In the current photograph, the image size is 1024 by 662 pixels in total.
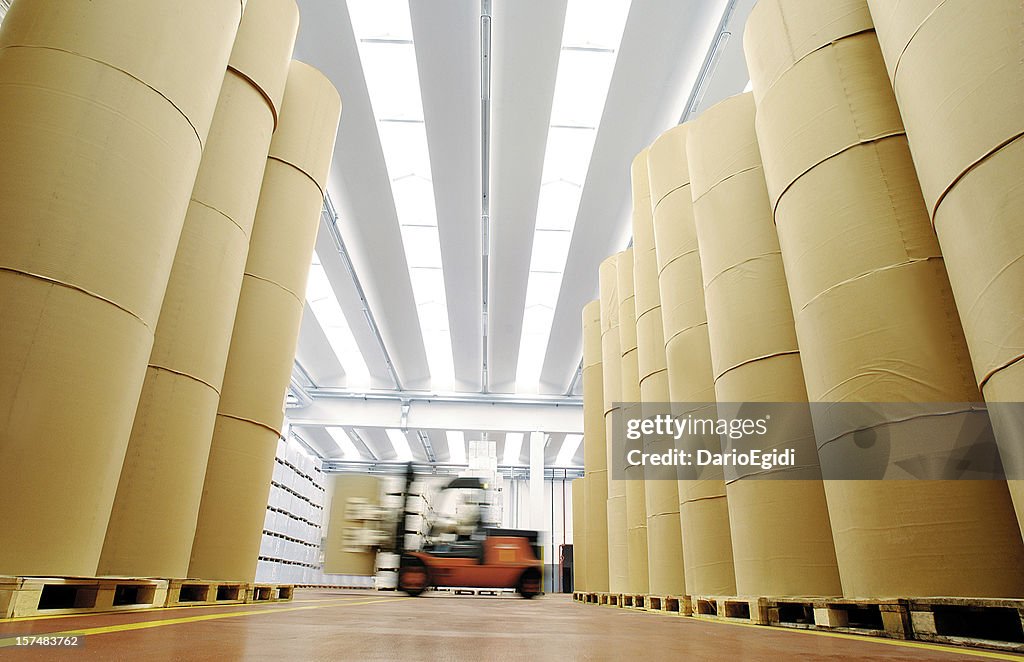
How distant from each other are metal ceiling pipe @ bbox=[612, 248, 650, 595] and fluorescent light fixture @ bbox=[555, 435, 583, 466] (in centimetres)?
1042

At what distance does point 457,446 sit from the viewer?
790 inches

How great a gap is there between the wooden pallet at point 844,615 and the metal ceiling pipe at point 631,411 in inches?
110

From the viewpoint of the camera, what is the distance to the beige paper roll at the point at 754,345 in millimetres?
3170

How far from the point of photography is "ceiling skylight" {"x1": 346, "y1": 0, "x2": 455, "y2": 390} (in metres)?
6.63

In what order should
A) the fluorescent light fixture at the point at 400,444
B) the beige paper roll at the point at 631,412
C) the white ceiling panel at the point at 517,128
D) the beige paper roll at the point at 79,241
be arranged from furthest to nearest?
the fluorescent light fixture at the point at 400,444 → the white ceiling panel at the point at 517,128 → the beige paper roll at the point at 631,412 → the beige paper roll at the point at 79,241

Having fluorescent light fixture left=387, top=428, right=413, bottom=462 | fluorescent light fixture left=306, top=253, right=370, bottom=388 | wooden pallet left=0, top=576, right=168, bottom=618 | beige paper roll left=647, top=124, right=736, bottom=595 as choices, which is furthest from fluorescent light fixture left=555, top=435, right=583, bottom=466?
wooden pallet left=0, top=576, right=168, bottom=618

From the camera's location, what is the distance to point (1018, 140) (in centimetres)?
200

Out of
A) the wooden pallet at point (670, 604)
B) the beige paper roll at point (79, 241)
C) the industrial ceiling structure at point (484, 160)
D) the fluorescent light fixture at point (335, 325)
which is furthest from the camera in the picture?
the fluorescent light fixture at point (335, 325)

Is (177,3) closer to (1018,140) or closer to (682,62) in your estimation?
(1018,140)

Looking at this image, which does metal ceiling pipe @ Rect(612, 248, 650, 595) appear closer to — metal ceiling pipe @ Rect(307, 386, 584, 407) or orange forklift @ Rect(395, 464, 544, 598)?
orange forklift @ Rect(395, 464, 544, 598)

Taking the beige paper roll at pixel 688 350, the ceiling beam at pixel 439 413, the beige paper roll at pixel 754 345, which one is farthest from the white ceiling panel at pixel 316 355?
the beige paper roll at pixel 754 345

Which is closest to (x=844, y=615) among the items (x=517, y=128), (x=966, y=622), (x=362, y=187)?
(x=966, y=622)

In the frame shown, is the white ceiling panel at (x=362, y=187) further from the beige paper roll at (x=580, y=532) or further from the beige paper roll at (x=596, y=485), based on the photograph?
the beige paper roll at (x=580, y=532)

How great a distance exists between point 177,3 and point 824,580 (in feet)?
13.6
